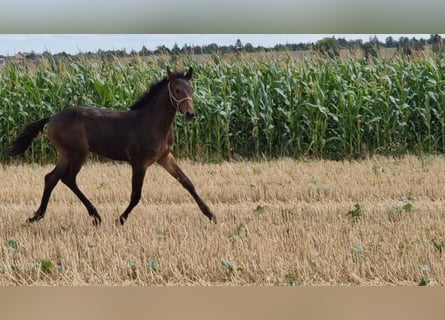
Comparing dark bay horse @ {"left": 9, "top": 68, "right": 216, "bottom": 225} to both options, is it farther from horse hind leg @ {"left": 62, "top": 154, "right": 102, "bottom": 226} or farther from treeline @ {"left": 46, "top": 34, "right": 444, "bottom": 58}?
treeline @ {"left": 46, "top": 34, "right": 444, "bottom": 58}

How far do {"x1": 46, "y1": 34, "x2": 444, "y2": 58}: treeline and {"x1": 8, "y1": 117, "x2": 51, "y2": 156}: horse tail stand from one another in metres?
0.30

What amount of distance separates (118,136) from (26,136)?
0.41m

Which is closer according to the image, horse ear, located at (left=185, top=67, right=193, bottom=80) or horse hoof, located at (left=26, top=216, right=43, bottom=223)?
horse ear, located at (left=185, top=67, right=193, bottom=80)

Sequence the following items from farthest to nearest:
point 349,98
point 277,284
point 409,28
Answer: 1. point 349,98
2. point 277,284
3. point 409,28

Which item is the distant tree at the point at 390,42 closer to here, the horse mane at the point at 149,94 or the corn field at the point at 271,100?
the corn field at the point at 271,100

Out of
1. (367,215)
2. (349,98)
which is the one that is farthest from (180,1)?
(349,98)

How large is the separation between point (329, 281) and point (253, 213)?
61cm

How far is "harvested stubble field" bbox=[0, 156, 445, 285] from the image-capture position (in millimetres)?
2830

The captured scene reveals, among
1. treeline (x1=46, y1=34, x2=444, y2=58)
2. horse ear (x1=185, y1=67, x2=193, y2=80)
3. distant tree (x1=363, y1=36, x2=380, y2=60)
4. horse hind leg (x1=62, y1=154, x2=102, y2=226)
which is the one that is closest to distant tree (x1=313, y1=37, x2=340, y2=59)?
treeline (x1=46, y1=34, x2=444, y2=58)

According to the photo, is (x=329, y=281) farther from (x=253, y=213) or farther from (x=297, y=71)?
(x=297, y=71)

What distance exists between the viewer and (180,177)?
312 centimetres

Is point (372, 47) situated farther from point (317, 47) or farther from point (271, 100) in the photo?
point (271, 100)

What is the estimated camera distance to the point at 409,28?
2.38 metres

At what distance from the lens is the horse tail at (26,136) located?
122 inches
